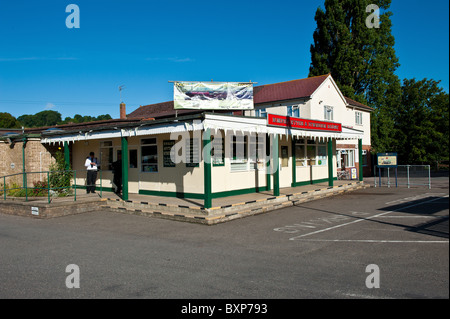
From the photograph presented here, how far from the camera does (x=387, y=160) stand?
21109 millimetres

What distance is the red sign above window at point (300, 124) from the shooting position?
45.3 feet

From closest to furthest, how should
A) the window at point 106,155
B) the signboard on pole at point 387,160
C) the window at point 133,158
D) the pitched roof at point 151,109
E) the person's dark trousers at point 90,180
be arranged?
1. the person's dark trousers at point 90,180
2. the window at point 133,158
3. the window at point 106,155
4. the signboard on pole at point 387,160
5. the pitched roof at point 151,109

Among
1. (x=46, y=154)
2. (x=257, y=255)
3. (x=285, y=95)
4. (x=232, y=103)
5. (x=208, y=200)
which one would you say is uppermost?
(x=285, y=95)

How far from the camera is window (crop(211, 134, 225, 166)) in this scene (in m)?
13.5

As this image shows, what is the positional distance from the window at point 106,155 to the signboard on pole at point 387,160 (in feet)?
52.0

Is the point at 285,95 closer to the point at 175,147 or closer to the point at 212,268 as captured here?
the point at 175,147

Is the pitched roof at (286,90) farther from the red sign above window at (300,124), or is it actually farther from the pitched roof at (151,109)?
the red sign above window at (300,124)

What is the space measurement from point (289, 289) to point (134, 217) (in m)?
8.17

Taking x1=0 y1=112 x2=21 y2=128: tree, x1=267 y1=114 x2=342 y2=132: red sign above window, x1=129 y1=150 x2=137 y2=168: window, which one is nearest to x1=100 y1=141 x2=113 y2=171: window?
x1=129 y1=150 x2=137 y2=168: window

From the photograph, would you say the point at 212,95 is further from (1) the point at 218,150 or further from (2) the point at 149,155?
(2) the point at 149,155

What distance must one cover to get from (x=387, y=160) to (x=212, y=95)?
12582 millimetres

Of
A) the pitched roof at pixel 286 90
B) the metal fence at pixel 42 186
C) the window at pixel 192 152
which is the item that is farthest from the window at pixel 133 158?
the pitched roof at pixel 286 90

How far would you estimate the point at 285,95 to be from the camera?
1044 inches
